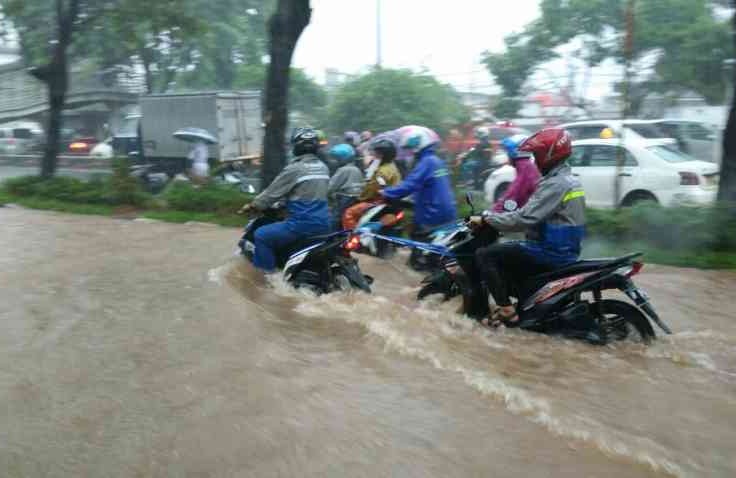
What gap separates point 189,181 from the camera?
1371 cm

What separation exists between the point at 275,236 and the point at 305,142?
2.90 feet

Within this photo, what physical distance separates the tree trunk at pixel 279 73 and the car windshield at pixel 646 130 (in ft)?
19.1

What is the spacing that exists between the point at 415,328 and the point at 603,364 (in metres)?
1.50

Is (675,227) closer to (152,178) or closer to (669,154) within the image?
(669,154)

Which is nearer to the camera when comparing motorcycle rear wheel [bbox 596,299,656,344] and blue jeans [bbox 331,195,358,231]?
motorcycle rear wheel [bbox 596,299,656,344]

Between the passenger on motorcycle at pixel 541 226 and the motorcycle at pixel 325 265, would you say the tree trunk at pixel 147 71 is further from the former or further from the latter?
the passenger on motorcycle at pixel 541 226

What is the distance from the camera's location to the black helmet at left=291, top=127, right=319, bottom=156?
676cm

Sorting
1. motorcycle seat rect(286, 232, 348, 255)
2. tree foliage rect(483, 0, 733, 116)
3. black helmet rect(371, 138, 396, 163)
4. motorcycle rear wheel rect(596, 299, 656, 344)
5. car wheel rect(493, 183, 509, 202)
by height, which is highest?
tree foliage rect(483, 0, 733, 116)

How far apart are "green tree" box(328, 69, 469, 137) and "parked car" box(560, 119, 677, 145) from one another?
5790mm

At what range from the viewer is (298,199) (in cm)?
675

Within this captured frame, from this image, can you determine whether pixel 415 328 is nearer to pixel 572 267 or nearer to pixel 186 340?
pixel 572 267

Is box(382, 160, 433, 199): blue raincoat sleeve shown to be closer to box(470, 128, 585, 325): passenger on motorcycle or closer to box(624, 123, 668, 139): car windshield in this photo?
box(470, 128, 585, 325): passenger on motorcycle

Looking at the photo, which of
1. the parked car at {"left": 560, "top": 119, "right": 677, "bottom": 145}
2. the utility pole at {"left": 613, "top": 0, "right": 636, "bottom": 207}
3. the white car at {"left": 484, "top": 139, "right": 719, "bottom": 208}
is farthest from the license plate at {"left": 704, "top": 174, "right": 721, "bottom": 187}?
the parked car at {"left": 560, "top": 119, "right": 677, "bottom": 145}

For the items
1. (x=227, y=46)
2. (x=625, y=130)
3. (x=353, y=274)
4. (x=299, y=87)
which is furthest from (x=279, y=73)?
(x=227, y=46)
